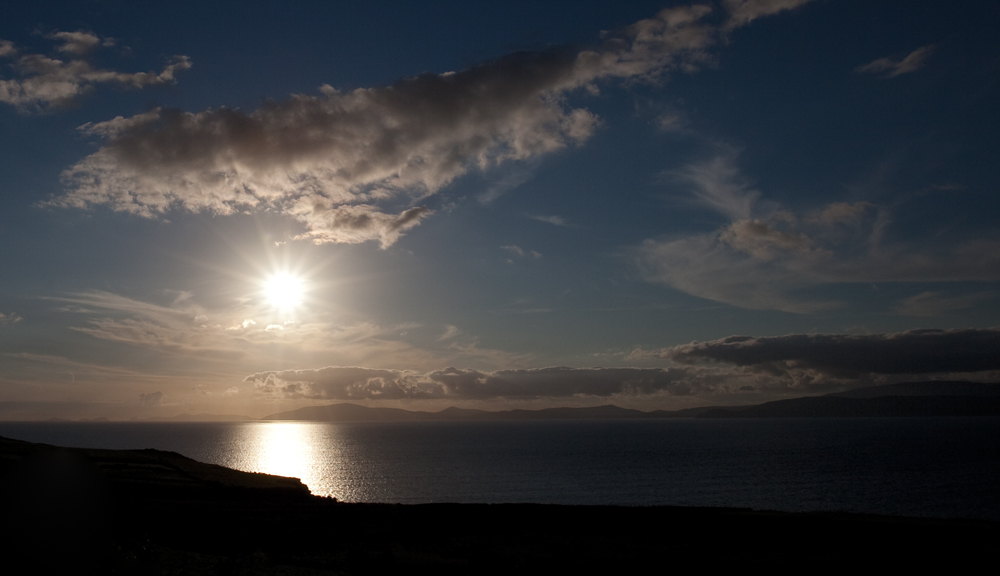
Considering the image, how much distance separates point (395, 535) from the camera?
133ft

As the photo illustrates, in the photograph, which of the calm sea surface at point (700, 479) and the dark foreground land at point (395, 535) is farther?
the calm sea surface at point (700, 479)

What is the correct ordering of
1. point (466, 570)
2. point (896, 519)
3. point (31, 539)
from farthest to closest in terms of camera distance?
point (896, 519) → point (466, 570) → point (31, 539)

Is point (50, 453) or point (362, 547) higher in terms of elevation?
point (50, 453)

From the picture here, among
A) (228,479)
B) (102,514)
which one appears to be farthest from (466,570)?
(228,479)

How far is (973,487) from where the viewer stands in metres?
82.3

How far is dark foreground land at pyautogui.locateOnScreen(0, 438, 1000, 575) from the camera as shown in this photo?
2869cm

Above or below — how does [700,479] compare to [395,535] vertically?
below

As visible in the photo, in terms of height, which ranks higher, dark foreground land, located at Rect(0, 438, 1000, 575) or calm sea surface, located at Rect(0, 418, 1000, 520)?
dark foreground land, located at Rect(0, 438, 1000, 575)

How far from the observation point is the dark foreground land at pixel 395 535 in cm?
2869

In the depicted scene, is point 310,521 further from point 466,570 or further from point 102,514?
point 466,570

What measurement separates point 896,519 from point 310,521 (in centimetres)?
4828

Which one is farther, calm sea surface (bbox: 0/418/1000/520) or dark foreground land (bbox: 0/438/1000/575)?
calm sea surface (bbox: 0/418/1000/520)

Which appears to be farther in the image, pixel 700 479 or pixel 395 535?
pixel 700 479

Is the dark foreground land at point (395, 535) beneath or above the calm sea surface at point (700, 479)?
above
